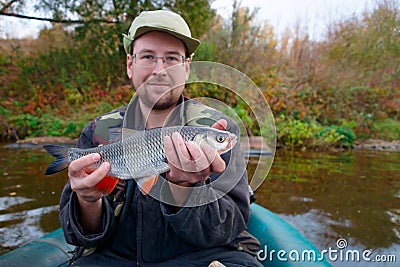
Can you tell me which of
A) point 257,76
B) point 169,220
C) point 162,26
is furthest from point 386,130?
point 169,220

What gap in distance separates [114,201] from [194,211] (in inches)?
24.6

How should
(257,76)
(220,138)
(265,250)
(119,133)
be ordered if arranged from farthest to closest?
(257,76), (265,250), (119,133), (220,138)

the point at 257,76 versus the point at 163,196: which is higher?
the point at 257,76

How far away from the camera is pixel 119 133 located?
1.92m

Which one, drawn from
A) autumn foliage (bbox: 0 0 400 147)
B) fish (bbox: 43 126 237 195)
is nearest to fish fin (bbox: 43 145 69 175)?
fish (bbox: 43 126 237 195)

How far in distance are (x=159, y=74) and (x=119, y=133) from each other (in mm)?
442

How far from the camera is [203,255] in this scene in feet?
6.42

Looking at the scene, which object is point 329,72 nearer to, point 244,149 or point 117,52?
point 117,52

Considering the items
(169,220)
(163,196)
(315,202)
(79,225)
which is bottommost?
(315,202)

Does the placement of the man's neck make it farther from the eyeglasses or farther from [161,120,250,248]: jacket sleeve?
[161,120,250,248]: jacket sleeve

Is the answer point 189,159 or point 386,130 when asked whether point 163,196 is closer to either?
point 189,159

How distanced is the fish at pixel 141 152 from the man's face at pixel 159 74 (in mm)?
369

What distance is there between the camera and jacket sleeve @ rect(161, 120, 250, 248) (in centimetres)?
179

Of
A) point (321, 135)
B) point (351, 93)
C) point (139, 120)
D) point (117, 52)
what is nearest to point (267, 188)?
point (139, 120)
